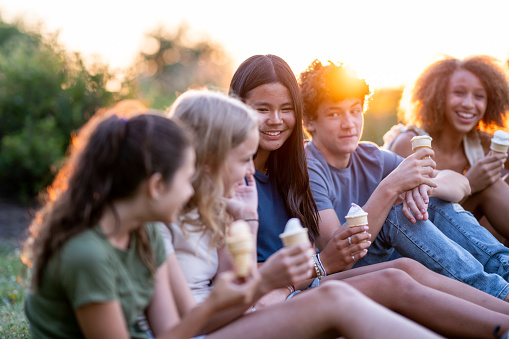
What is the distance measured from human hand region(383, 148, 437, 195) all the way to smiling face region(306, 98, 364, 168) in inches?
19.2

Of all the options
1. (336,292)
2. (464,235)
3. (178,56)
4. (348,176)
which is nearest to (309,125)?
(348,176)

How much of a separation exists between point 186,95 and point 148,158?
900 mm

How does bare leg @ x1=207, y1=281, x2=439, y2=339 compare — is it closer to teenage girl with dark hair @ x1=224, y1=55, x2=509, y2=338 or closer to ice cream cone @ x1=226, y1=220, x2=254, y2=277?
ice cream cone @ x1=226, y1=220, x2=254, y2=277

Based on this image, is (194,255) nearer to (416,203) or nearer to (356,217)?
(356,217)

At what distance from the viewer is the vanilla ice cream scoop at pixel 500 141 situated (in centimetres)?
475

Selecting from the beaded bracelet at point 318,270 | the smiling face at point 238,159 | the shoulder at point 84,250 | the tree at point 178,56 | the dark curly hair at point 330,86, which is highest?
the tree at point 178,56

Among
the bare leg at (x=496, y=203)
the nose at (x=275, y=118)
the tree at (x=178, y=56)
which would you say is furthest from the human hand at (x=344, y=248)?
the tree at (x=178, y=56)

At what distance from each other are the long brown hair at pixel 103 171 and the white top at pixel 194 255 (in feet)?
2.11

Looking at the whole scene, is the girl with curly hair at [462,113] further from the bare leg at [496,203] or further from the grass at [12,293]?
the grass at [12,293]

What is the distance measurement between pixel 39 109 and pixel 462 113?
657 centimetres

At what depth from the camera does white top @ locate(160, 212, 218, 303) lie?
276 centimetres

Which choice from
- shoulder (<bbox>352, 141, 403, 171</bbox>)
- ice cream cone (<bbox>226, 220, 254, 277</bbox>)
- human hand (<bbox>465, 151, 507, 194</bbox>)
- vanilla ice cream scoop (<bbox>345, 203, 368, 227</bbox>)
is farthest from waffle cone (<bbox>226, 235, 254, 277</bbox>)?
human hand (<bbox>465, 151, 507, 194</bbox>)

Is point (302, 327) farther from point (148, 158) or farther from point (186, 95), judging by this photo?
point (186, 95)

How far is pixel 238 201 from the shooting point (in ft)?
9.80
